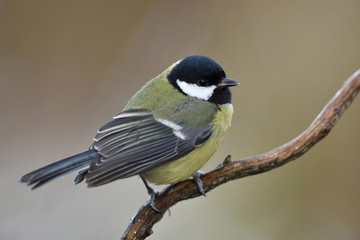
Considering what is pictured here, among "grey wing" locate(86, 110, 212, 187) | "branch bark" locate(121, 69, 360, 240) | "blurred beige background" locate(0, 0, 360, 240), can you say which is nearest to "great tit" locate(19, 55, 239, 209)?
"grey wing" locate(86, 110, 212, 187)

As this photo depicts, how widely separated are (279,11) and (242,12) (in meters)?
0.38

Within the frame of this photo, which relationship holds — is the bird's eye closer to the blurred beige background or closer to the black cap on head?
the black cap on head

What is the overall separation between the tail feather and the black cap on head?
30.4 inches

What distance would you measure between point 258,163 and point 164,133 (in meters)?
0.75

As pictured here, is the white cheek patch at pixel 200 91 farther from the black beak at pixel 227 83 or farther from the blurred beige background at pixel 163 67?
the blurred beige background at pixel 163 67

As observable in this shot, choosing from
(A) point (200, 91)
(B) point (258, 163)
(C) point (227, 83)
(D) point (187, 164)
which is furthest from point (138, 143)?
(B) point (258, 163)

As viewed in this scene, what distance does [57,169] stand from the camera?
2.47 metres

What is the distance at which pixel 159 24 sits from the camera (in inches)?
203

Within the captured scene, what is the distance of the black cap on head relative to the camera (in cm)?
296

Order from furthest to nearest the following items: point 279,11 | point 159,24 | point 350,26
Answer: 1. point 159,24
2. point 279,11
3. point 350,26

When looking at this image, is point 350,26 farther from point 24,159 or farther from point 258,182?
point 24,159

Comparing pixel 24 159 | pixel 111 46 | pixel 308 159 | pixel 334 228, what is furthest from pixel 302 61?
pixel 24 159

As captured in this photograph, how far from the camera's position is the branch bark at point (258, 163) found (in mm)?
2109

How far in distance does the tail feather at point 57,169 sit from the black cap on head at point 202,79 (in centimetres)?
77
